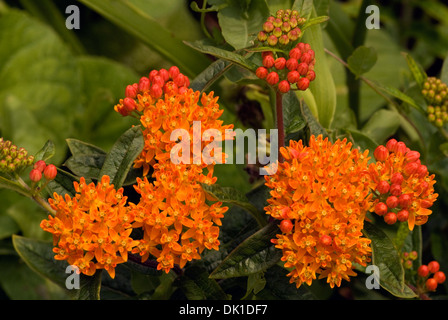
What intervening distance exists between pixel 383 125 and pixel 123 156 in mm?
680

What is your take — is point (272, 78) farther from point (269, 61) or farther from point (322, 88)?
point (322, 88)

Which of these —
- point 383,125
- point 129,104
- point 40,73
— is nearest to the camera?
point 129,104

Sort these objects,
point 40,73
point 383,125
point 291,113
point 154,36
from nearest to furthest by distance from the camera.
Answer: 1. point 291,113
2. point 383,125
3. point 154,36
4. point 40,73

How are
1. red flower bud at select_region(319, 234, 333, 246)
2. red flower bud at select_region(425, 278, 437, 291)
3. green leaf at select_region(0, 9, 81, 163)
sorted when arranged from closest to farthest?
1. red flower bud at select_region(319, 234, 333, 246)
2. red flower bud at select_region(425, 278, 437, 291)
3. green leaf at select_region(0, 9, 81, 163)

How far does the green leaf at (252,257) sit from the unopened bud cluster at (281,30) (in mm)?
311

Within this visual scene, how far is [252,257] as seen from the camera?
35.3 inches

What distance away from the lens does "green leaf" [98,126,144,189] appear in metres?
0.89

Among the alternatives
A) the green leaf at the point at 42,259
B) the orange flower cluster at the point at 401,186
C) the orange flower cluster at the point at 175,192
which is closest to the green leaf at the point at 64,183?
the orange flower cluster at the point at 175,192

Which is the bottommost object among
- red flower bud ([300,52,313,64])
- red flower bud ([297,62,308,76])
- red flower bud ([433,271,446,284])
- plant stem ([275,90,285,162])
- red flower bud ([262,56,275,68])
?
red flower bud ([433,271,446,284])

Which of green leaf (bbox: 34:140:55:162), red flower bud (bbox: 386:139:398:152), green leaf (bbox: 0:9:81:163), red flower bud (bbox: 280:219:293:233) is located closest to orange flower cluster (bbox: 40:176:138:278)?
green leaf (bbox: 34:140:55:162)

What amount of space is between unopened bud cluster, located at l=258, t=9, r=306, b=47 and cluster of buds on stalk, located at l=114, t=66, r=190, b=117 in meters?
0.16

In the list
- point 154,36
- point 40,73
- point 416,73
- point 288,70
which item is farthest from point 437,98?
point 40,73

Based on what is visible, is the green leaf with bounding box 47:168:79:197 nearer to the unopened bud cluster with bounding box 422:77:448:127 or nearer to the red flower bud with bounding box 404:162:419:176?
the red flower bud with bounding box 404:162:419:176
